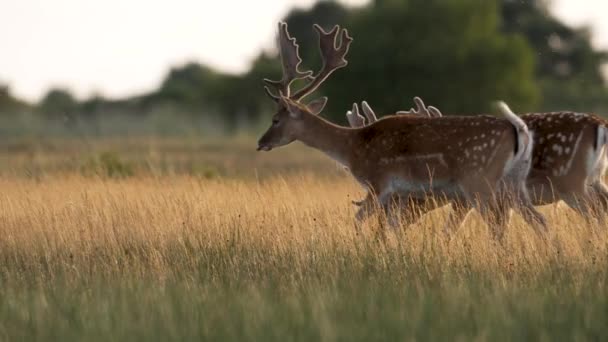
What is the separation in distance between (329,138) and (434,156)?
121 cm

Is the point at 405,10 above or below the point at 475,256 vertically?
above

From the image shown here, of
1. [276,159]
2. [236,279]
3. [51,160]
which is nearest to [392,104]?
[276,159]

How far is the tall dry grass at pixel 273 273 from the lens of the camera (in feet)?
21.0

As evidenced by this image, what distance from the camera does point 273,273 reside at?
8164 mm

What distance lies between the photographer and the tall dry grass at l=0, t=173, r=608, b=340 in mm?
6391

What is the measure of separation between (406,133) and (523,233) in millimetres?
1255

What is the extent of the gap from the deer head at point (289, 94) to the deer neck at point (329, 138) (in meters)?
0.05

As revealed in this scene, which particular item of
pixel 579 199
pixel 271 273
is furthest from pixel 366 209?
pixel 271 273

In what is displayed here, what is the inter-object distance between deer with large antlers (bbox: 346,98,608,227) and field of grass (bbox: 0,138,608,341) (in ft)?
0.83

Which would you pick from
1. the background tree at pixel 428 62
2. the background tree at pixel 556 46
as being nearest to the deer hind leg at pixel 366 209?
the background tree at pixel 428 62

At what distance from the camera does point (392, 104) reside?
119 ft

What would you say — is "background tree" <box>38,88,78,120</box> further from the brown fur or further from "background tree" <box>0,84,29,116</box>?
the brown fur

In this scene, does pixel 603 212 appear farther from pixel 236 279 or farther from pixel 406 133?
pixel 236 279

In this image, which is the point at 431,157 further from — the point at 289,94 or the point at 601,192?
the point at 289,94
